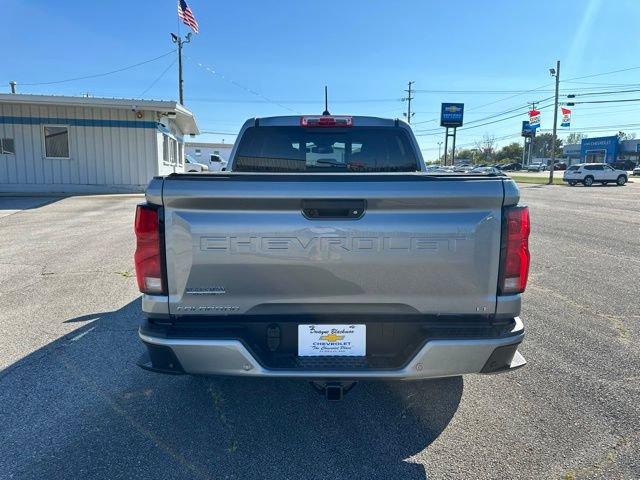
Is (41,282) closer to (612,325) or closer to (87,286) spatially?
(87,286)

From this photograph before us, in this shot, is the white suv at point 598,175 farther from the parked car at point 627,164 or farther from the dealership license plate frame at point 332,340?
the parked car at point 627,164

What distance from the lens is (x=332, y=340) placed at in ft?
8.06

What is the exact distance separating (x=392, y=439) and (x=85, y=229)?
1002 cm

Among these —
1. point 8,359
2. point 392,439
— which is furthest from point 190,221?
point 8,359

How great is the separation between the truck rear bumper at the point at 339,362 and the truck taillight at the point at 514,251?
270 millimetres

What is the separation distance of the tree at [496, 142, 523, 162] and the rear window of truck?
11984cm

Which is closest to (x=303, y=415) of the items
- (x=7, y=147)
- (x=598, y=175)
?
(x=7, y=147)

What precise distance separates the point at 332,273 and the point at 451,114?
48.5 meters

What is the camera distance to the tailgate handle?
234 centimetres

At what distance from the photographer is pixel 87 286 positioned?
6.07 m

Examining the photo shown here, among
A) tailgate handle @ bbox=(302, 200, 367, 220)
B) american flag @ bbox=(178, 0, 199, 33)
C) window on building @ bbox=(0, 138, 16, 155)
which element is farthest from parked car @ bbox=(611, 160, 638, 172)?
tailgate handle @ bbox=(302, 200, 367, 220)

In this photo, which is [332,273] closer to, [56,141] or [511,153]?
[56,141]

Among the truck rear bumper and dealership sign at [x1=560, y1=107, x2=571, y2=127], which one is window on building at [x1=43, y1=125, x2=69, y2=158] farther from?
dealership sign at [x1=560, y1=107, x2=571, y2=127]

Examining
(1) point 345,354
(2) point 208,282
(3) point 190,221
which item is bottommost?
(1) point 345,354
